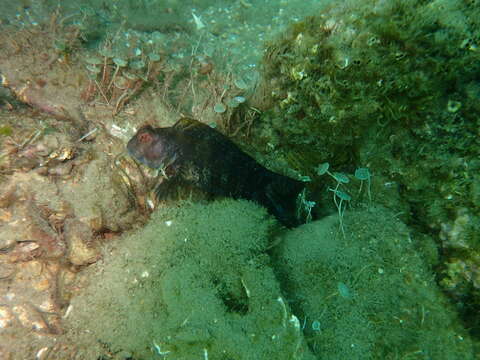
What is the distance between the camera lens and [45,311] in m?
3.02

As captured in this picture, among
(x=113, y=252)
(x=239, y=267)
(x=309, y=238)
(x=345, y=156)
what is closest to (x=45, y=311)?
(x=113, y=252)

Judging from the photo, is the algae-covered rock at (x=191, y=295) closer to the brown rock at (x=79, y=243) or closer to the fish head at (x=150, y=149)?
the brown rock at (x=79, y=243)

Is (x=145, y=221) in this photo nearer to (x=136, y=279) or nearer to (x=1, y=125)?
(x=136, y=279)

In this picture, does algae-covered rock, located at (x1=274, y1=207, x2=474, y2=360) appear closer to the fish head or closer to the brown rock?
the fish head

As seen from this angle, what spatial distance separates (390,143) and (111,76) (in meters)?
3.83

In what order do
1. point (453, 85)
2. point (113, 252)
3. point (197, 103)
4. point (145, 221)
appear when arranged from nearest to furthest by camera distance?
point (453, 85) < point (113, 252) < point (145, 221) < point (197, 103)

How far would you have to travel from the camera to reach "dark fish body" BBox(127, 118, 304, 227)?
335 cm

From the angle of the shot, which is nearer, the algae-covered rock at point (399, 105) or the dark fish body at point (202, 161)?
the algae-covered rock at point (399, 105)

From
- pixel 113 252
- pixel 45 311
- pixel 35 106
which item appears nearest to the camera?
pixel 113 252

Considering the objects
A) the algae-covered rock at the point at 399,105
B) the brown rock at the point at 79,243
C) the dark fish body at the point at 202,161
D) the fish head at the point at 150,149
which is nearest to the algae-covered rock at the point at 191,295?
the brown rock at the point at 79,243

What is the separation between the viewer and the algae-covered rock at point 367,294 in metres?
2.39

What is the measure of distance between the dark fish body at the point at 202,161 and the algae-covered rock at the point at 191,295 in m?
0.54

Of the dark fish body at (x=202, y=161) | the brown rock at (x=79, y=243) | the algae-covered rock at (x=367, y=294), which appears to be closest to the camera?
the algae-covered rock at (x=367, y=294)

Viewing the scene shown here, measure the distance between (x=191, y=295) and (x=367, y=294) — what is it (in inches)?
64.9
